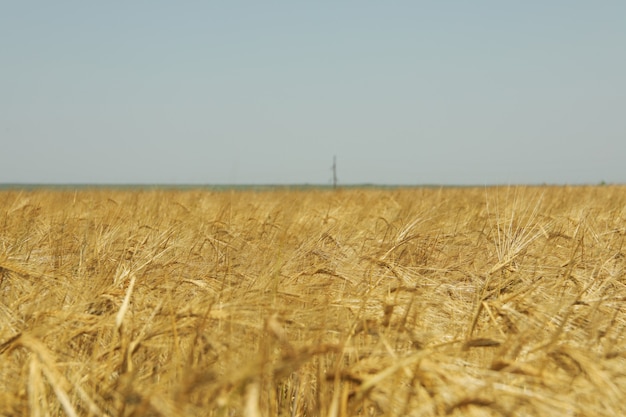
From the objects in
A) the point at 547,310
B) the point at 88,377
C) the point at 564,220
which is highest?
the point at 564,220

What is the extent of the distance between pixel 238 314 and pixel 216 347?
7.0 inches

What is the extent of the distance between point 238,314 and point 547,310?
78 cm

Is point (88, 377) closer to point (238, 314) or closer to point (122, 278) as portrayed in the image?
point (238, 314)

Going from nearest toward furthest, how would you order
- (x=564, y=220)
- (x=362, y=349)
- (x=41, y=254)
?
(x=362, y=349), (x=41, y=254), (x=564, y=220)

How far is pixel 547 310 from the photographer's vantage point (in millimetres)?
1666

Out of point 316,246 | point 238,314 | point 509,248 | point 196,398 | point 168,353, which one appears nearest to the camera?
point 196,398

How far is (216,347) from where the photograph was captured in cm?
122

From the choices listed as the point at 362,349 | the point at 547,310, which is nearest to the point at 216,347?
the point at 362,349

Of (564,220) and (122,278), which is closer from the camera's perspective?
(122,278)

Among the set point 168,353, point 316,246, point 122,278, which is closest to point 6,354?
point 168,353

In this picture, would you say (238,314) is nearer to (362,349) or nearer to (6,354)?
(362,349)

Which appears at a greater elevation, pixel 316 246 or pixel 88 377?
pixel 316 246

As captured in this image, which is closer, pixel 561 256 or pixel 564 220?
pixel 561 256

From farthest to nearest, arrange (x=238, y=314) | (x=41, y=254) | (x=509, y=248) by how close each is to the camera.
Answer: (x=41, y=254) → (x=509, y=248) → (x=238, y=314)
